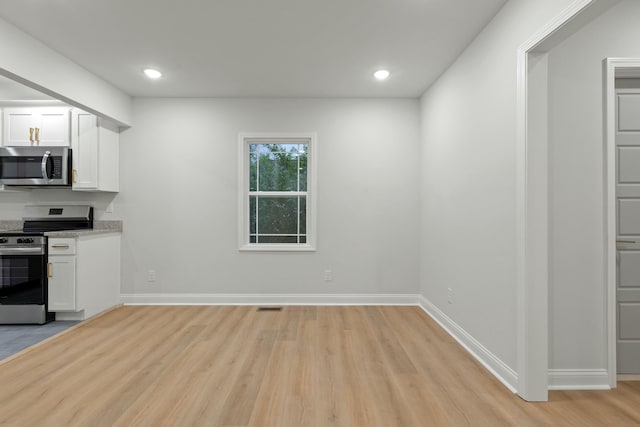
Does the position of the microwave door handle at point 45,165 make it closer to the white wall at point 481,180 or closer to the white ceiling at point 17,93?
the white ceiling at point 17,93

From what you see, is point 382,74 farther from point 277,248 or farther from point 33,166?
point 33,166

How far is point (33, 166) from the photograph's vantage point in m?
3.78

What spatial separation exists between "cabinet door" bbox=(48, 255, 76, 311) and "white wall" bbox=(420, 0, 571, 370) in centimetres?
386

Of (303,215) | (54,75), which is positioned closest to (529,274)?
(303,215)

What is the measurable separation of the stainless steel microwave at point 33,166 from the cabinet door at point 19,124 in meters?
0.15

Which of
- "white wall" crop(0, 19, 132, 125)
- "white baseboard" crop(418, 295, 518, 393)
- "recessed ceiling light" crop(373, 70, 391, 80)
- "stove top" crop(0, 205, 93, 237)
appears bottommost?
"white baseboard" crop(418, 295, 518, 393)

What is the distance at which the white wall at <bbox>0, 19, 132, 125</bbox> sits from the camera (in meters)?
2.58

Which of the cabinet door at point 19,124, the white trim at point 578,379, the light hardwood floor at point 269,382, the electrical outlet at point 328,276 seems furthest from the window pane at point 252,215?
the white trim at point 578,379

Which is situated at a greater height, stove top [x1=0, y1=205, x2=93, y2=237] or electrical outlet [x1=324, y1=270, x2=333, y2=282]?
stove top [x1=0, y1=205, x2=93, y2=237]

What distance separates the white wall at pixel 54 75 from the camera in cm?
258

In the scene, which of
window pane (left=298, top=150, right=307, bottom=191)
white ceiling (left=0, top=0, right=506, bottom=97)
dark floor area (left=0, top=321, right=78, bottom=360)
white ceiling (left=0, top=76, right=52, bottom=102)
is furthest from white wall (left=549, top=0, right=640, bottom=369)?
white ceiling (left=0, top=76, right=52, bottom=102)

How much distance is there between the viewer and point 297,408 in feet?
6.50

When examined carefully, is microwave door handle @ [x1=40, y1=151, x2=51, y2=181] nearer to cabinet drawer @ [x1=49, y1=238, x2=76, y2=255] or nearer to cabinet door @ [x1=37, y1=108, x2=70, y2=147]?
cabinet door @ [x1=37, y1=108, x2=70, y2=147]

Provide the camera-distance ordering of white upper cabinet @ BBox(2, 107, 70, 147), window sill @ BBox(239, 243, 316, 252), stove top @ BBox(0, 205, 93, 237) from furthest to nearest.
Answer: window sill @ BBox(239, 243, 316, 252) → stove top @ BBox(0, 205, 93, 237) → white upper cabinet @ BBox(2, 107, 70, 147)
